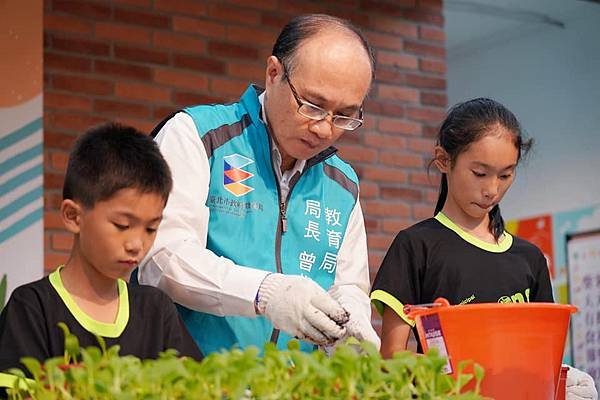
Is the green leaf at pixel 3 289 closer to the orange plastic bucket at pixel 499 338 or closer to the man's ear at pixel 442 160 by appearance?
the man's ear at pixel 442 160

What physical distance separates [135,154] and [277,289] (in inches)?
13.0

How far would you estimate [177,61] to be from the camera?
181 inches

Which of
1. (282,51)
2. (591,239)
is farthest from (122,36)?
(591,239)

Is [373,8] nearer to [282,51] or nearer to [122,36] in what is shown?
[122,36]

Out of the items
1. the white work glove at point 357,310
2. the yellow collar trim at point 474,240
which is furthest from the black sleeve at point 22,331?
the yellow collar trim at point 474,240

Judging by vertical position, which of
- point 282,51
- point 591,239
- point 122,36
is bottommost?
point 591,239

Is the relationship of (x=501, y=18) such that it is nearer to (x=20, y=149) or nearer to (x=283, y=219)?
(x=20, y=149)

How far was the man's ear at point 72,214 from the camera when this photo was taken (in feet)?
5.97

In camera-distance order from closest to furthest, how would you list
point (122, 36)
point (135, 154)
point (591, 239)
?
point (135, 154) < point (122, 36) < point (591, 239)

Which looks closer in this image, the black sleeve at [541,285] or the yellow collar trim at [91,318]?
the yellow collar trim at [91,318]

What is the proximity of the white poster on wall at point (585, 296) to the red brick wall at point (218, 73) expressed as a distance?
2.28m

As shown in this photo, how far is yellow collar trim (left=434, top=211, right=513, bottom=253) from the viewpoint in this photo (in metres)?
2.48

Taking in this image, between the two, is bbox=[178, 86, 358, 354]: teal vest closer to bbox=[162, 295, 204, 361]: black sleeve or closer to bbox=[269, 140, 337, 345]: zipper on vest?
bbox=[269, 140, 337, 345]: zipper on vest

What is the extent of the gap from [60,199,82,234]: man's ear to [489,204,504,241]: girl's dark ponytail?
3.53 feet
